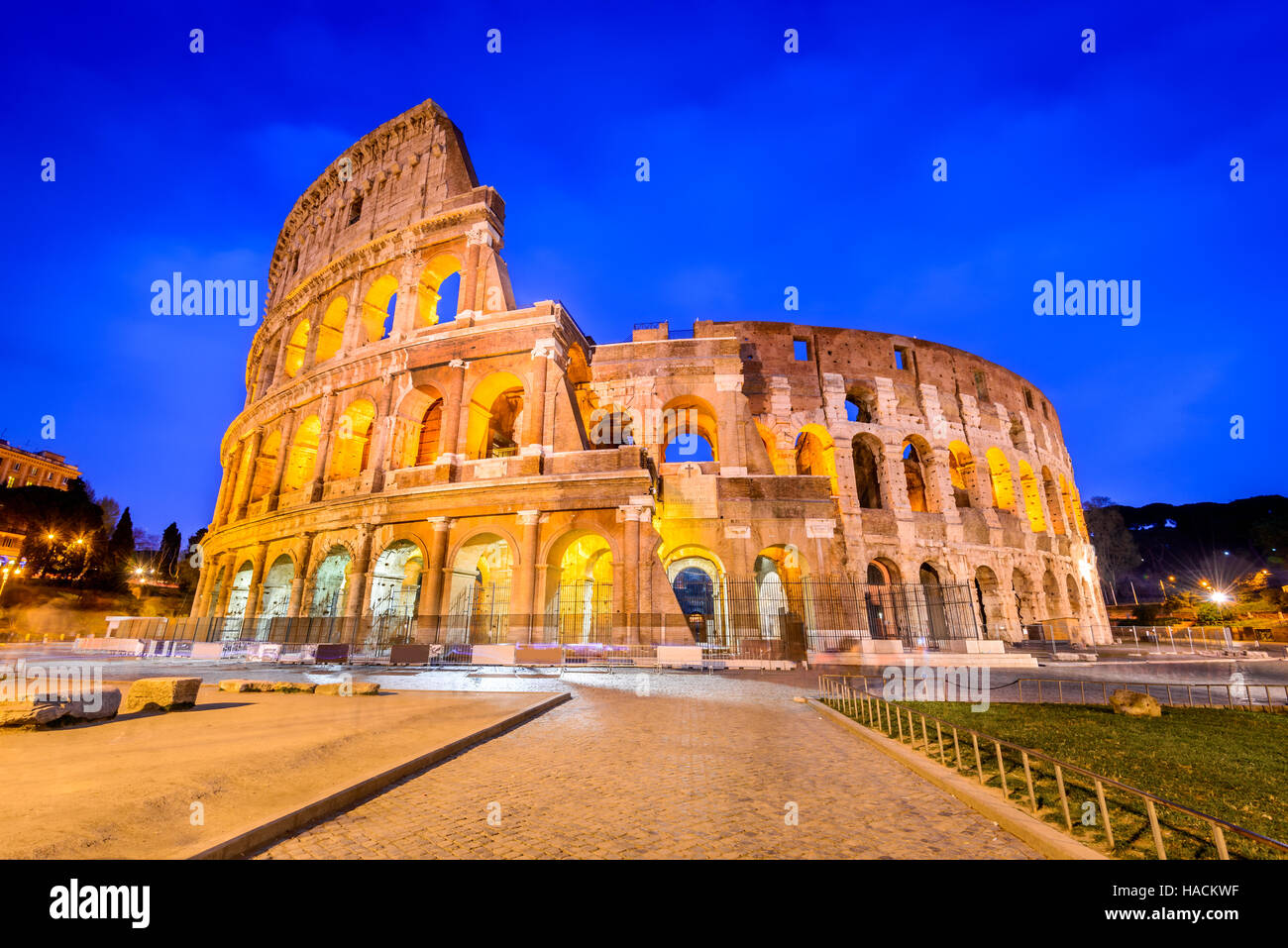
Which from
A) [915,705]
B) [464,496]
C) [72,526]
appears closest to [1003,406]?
[915,705]

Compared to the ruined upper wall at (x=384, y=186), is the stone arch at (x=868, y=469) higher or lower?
lower

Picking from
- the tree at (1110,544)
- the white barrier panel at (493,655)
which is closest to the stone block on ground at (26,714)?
the white barrier panel at (493,655)

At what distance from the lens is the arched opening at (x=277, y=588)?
20.0m

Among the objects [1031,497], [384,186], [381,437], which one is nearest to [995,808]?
[381,437]

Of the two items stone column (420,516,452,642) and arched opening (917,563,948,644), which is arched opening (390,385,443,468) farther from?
arched opening (917,563,948,644)

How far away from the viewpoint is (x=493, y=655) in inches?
575

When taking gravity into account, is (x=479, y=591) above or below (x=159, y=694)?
above

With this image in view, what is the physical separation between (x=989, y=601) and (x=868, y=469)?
802 cm

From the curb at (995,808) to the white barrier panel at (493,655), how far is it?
10.8m

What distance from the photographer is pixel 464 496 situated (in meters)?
17.1

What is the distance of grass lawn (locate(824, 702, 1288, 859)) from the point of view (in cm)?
323

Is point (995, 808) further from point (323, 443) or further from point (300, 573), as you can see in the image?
point (323, 443)

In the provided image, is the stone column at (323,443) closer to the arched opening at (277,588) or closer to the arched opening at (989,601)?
the arched opening at (277,588)
